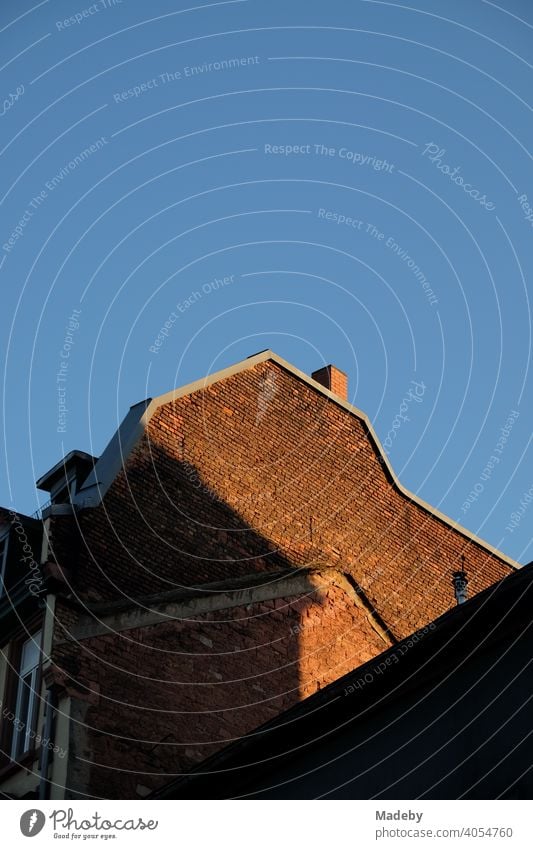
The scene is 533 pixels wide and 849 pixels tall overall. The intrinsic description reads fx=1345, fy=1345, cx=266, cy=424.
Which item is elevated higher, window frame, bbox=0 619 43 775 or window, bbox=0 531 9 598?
window, bbox=0 531 9 598

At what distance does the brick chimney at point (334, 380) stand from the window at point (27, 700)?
338 inches

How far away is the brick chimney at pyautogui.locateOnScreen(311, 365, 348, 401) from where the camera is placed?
25406mm

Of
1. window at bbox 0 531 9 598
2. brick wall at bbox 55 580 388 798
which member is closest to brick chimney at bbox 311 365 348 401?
brick wall at bbox 55 580 388 798

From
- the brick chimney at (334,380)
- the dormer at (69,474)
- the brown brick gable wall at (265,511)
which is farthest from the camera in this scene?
the brick chimney at (334,380)

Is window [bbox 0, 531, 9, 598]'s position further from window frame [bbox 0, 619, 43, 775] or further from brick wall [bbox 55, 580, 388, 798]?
brick wall [bbox 55, 580, 388, 798]

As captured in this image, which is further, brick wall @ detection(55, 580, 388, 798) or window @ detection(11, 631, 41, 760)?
window @ detection(11, 631, 41, 760)

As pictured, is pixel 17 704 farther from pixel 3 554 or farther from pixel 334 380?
pixel 334 380

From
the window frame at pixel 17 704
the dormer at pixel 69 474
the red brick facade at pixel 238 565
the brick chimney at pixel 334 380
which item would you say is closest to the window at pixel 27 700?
the window frame at pixel 17 704

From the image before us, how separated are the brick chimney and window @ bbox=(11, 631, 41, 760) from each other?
8592 mm

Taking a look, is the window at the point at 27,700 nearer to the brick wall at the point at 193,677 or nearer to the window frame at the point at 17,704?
the window frame at the point at 17,704

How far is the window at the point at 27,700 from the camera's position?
18234mm

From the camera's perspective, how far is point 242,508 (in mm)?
21844

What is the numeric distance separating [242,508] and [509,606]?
390 inches
